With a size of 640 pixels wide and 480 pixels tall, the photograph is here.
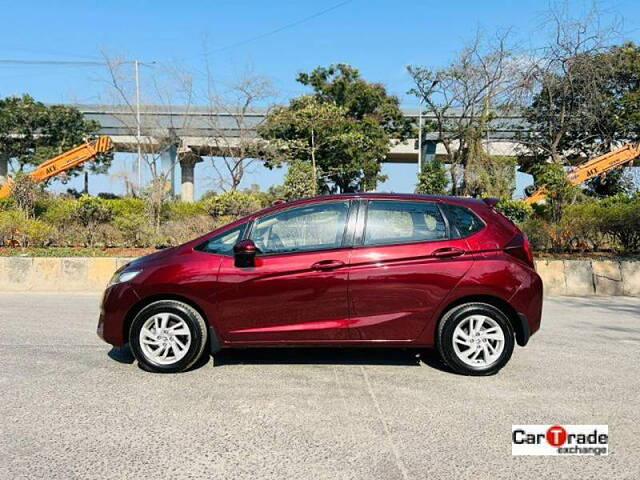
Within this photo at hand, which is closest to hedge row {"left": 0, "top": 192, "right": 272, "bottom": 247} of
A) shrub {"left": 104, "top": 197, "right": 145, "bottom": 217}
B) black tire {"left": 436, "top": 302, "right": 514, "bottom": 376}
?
shrub {"left": 104, "top": 197, "right": 145, "bottom": 217}

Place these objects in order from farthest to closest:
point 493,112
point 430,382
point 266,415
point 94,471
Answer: point 493,112
point 430,382
point 266,415
point 94,471

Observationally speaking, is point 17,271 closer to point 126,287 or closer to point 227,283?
point 126,287

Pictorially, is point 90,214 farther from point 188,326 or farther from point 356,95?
point 356,95

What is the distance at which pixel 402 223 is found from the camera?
15.3 ft

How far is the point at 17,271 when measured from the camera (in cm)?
1031

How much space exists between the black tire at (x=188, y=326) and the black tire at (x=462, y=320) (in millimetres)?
2178

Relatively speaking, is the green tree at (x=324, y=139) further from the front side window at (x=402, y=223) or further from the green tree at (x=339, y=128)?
the front side window at (x=402, y=223)

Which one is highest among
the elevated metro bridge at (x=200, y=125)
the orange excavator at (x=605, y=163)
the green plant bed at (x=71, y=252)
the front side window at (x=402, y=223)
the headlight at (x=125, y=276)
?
the elevated metro bridge at (x=200, y=125)

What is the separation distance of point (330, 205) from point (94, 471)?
2.86 meters

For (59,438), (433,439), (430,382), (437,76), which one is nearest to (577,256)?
(430,382)

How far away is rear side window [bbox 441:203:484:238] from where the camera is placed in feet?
15.2

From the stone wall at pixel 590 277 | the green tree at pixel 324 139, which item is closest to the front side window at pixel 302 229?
the stone wall at pixel 590 277

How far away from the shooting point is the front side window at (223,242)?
15.2 ft

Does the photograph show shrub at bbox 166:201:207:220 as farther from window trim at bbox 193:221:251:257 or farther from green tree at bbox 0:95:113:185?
green tree at bbox 0:95:113:185
